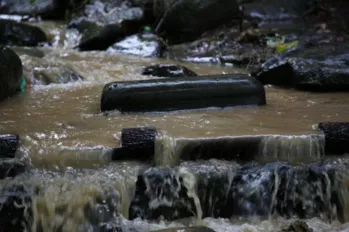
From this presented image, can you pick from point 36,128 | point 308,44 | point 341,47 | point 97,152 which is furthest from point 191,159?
point 308,44

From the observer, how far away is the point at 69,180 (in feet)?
11.8

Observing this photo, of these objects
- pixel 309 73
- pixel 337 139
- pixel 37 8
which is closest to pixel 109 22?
pixel 37 8

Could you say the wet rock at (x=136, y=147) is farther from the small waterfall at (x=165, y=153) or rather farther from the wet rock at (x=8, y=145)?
the wet rock at (x=8, y=145)

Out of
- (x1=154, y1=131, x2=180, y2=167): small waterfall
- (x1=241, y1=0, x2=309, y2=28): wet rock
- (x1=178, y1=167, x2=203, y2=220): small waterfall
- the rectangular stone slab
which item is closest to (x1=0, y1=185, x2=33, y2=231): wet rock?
(x1=154, y1=131, x2=180, y2=167): small waterfall

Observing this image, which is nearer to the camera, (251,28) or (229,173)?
(229,173)

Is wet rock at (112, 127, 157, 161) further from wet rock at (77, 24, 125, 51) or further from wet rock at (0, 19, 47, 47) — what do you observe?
wet rock at (0, 19, 47, 47)

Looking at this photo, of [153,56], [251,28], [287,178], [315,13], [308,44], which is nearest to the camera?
[287,178]

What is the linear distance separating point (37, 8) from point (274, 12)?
6.19 meters

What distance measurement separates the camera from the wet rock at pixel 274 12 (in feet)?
35.3

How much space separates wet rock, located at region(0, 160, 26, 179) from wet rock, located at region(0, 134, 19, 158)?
0.29ft

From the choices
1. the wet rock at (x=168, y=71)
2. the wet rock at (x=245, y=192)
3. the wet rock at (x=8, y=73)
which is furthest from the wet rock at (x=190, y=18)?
the wet rock at (x=245, y=192)

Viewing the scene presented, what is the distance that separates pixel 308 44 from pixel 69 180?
578 centimetres

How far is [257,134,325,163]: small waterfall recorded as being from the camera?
12.9 feet

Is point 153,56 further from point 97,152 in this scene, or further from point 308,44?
point 97,152
